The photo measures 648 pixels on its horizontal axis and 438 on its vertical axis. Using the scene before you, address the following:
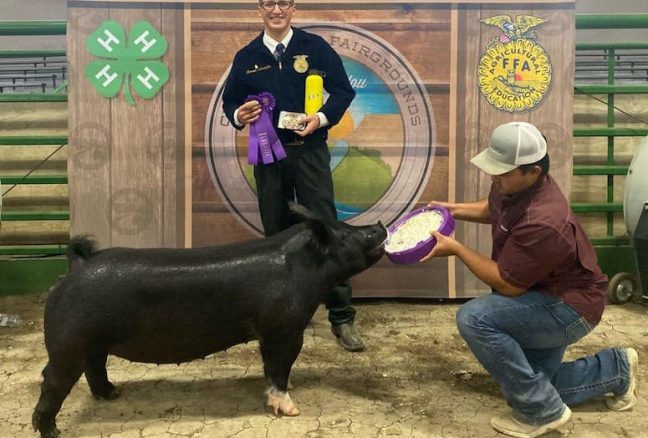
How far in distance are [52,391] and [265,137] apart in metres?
1.49

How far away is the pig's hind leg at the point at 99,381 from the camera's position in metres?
2.61

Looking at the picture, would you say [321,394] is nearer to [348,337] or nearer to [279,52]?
[348,337]

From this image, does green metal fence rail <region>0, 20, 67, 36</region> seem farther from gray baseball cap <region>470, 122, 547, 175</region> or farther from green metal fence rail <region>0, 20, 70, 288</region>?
gray baseball cap <region>470, 122, 547, 175</region>

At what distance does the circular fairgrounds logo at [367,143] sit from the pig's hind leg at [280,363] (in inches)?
60.0

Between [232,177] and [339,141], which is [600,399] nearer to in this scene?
[339,141]

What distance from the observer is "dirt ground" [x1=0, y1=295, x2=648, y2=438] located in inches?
97.3

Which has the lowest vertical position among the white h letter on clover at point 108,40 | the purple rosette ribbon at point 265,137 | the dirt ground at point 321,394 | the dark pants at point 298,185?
the dirt ground at point 321,394

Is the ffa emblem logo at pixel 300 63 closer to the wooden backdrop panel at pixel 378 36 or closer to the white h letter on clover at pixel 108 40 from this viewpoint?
the wooden backdrop panel at pixel 378 36

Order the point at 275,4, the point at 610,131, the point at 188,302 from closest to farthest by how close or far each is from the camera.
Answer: the point at 188,302 < the point at 275,4 < the point at 610,131

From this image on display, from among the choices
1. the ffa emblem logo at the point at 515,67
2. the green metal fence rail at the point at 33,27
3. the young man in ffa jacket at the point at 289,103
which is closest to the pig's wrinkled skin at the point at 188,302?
the young man in ffa jacket at the point at 289,103

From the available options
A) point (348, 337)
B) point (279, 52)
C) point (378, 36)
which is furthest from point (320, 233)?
point (378, 36)

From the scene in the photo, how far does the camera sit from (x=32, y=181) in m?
4.17

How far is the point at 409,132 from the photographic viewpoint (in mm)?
3947

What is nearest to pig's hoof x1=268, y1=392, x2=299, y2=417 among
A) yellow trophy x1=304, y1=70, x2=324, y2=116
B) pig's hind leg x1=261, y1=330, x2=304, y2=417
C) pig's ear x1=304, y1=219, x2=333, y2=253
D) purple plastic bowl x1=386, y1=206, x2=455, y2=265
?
pig's hind leg x1=261, y1=330, x2=304, y2=417
